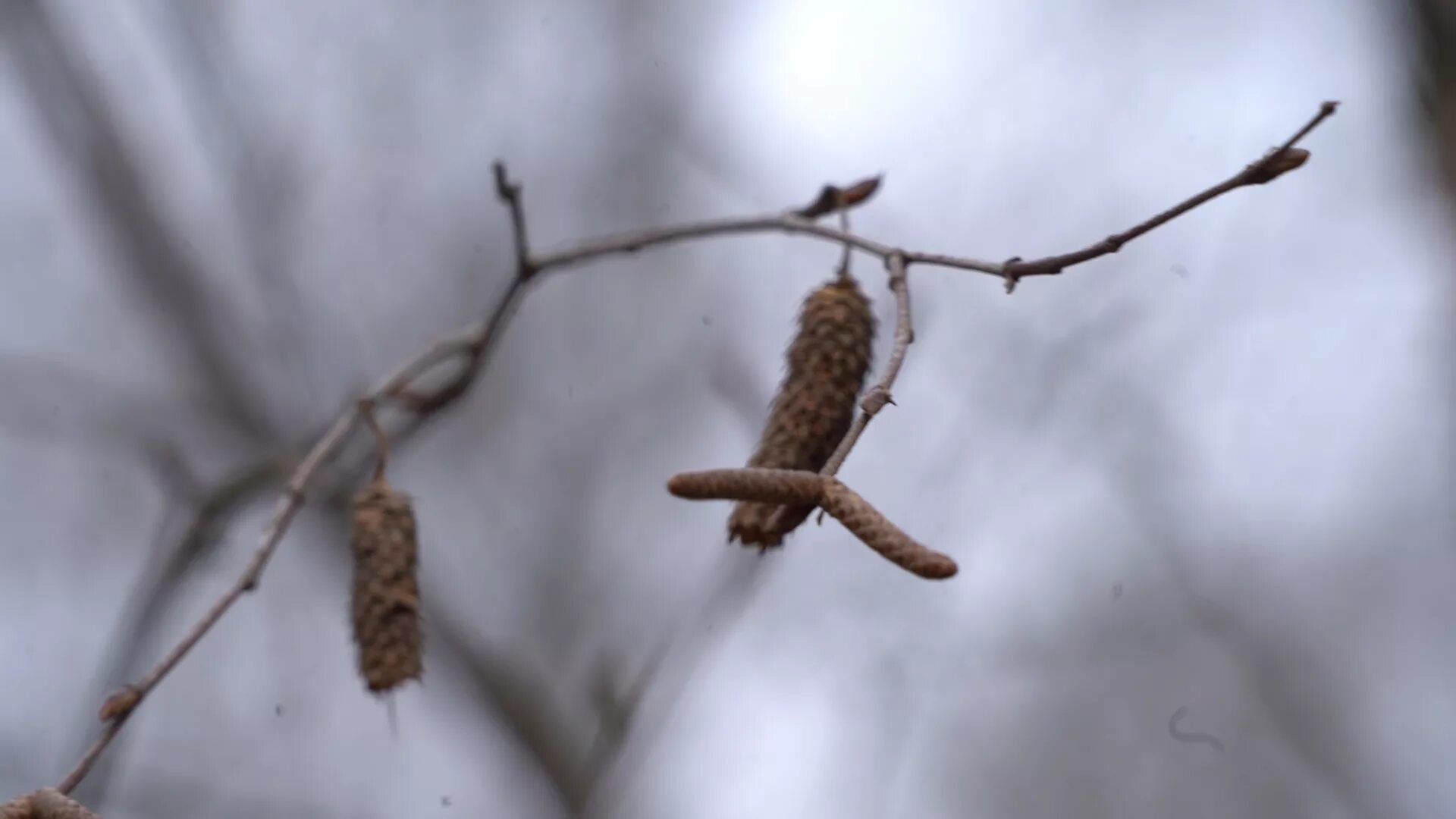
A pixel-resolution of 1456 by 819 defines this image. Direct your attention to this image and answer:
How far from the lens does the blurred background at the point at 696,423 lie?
1.41 meters

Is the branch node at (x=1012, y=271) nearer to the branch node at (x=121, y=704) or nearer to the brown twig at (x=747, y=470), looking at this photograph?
the brown twig at (x=747, y=470)

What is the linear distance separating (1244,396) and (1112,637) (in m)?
0.38

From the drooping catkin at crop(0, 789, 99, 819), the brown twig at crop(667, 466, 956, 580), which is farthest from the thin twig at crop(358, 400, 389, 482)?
the brown twig at crop(667, 466, 956, 580)

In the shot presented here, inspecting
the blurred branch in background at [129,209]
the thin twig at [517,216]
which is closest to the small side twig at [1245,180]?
the thin twig at [517,216]

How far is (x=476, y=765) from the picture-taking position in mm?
1613

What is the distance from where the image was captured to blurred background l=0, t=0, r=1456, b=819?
1.41 m

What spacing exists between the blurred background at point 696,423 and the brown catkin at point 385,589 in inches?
21.3

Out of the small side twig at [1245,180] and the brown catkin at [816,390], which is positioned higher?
the small side twig at [1245,180]

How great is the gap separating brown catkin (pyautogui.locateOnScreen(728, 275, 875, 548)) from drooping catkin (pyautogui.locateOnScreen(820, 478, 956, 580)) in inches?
5.7

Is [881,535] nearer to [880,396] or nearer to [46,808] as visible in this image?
[880,396]

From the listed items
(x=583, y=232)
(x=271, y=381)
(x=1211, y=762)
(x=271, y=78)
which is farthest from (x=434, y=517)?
(x=1211, y=762)

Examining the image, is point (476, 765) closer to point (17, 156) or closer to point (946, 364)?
point (946, 364)

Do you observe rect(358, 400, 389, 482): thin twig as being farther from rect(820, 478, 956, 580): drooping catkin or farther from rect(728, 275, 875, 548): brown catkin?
rect(820, 478, 956, 580): drooping catkin

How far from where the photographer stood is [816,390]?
0.77 m
